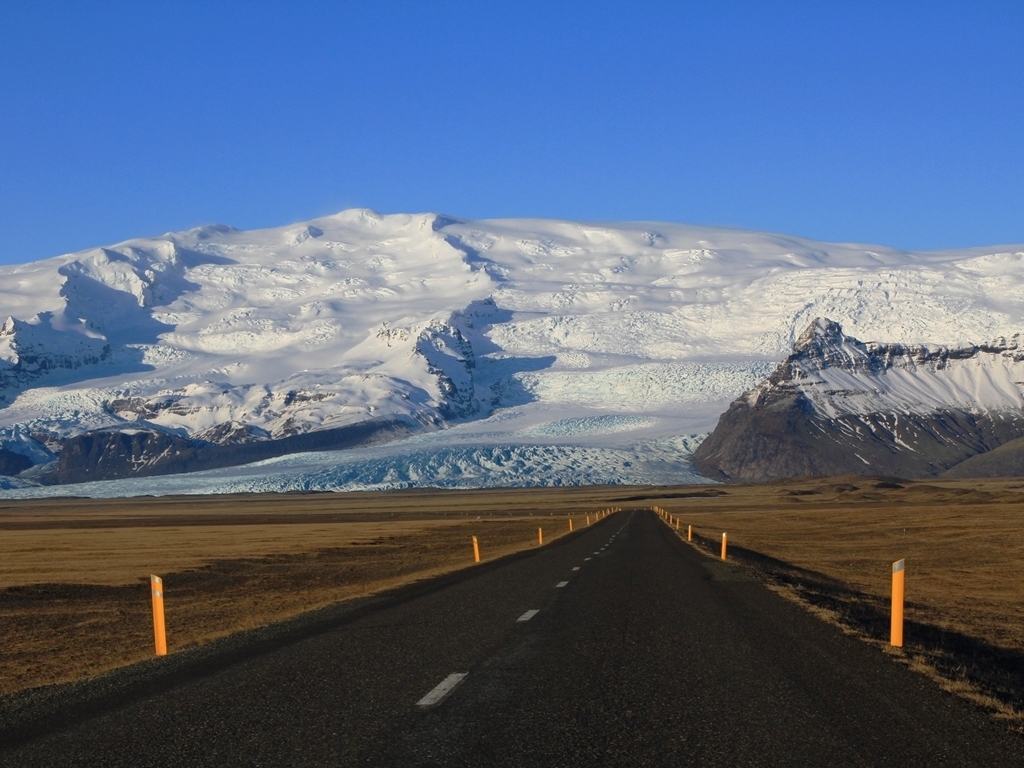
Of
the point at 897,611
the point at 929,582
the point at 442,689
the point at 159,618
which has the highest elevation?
the point at 897,611

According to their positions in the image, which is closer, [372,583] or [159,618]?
[159,618]

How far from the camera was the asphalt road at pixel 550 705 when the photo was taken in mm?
9867

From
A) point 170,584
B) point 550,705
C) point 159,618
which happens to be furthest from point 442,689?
point 170,584

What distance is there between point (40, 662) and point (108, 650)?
133cm

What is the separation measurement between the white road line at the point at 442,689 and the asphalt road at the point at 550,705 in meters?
0.03

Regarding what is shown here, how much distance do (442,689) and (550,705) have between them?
1.35 meters

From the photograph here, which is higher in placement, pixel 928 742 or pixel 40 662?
pixel 928 742

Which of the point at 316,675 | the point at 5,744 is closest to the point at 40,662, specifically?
the point at 316,675

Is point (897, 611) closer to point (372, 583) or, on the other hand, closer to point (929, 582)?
point (929, 582)

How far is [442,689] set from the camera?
41.2 ft

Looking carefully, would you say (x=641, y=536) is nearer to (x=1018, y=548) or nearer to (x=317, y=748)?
(x=1018, y=548)

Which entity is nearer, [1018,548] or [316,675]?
[316,675]

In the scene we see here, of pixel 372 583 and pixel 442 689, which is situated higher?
pixel 442 689

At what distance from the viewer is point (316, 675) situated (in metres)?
14.0
